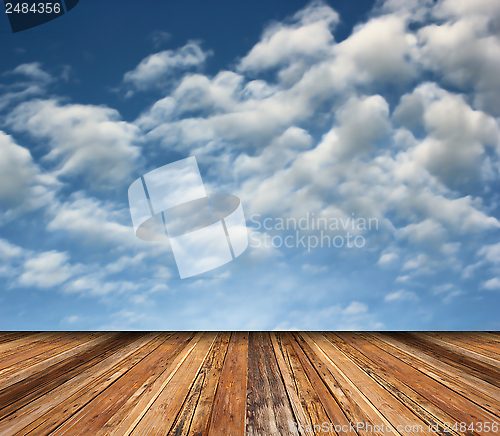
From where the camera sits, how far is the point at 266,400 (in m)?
1.23

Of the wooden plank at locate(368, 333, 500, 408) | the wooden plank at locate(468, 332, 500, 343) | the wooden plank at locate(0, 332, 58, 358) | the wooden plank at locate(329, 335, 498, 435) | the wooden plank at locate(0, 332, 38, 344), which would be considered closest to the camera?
the wooden plank at locate(329, 335, 498, 435)

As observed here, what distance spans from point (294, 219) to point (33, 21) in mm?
4108

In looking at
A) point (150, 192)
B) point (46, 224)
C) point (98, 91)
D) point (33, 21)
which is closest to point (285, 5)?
point (98, 91)

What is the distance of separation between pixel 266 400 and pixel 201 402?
0.29m

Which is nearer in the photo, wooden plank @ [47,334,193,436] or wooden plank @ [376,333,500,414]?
wooden plank @ [47,334,193,436]

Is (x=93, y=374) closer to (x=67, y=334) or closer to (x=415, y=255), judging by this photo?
(x=67, y=334)

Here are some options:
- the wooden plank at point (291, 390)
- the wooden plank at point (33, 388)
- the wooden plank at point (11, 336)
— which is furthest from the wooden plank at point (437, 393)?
the wooden plank at point (11, 336)

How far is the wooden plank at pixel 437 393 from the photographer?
1.15m

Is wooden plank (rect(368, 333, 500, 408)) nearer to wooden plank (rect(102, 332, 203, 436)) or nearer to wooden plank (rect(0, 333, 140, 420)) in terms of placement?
wooden plank (rect(102, 332, 203, 436))

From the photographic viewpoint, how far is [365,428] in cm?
104

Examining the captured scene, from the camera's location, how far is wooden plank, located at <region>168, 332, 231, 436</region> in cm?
102

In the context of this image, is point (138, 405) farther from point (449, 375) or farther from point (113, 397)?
→ point (449, 375)

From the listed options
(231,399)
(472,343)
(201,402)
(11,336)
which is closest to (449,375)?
(472,343)

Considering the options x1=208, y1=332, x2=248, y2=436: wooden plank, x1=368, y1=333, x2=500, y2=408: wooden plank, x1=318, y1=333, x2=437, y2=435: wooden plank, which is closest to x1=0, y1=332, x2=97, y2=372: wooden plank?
x1=208, y1=332, x2=248, y2=436: wooden plank
